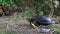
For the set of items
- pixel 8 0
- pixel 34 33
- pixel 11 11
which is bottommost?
pixel 11 11

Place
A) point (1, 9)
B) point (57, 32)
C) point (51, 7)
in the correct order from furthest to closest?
point (51, 7), point (1, 9), point (57, 32)

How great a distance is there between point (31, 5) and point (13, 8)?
69 centimetres

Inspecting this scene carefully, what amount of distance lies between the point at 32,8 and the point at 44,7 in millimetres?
Result: 462

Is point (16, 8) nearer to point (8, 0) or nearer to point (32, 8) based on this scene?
point (32, 8)

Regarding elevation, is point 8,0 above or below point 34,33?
above

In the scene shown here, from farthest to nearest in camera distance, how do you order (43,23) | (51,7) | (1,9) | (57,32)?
(51,7)
(1,9)
(43,23)
(57,32)

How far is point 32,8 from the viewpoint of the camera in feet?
22.1

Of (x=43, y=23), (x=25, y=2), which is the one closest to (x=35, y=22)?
(x=43, y=23)

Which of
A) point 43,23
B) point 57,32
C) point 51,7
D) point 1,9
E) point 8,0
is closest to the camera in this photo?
point 8,0

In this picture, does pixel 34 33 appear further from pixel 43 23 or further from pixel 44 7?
pixel 44 7

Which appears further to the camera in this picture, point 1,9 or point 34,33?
point 1,9

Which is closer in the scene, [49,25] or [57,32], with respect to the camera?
[57,32]

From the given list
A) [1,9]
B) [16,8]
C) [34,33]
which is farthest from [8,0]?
[16,8]

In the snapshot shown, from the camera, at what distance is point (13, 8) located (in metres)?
6.75
